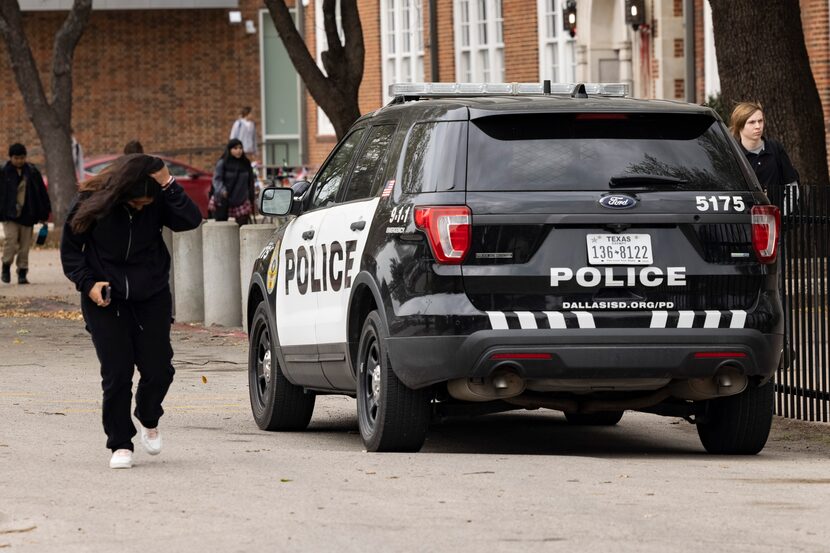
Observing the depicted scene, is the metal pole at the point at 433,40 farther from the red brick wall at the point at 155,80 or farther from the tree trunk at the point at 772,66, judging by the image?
the red brick wall at the point at 155,80

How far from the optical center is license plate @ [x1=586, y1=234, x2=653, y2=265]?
8812 millimetres

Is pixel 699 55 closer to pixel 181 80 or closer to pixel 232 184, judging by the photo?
pixel 232 184

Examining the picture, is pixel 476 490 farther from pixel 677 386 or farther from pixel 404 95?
pixel 404 95

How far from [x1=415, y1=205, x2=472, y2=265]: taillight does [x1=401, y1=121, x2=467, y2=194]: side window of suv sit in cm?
14

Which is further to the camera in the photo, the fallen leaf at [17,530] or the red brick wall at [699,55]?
the red brick wall at [699,55]

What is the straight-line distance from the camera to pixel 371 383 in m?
9.62

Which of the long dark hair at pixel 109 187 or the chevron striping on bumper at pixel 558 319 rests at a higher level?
the long dark hair at pixel 109 187

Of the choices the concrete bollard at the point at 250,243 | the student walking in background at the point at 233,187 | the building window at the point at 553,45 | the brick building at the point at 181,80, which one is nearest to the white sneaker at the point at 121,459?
the concrete bollard at the point at 250,243

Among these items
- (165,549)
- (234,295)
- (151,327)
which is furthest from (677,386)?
(234,295)

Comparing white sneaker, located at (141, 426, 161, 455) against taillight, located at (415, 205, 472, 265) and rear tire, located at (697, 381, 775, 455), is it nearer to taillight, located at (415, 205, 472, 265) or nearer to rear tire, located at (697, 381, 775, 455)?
taillight, located at (415, 205, 472, 265)

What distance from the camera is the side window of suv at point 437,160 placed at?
29.1ft

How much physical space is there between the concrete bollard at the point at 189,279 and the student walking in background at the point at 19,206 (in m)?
5.92

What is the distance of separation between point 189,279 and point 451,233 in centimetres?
1090

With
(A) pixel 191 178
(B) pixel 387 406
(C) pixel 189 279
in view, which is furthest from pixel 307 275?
(A) pixel 191 178
